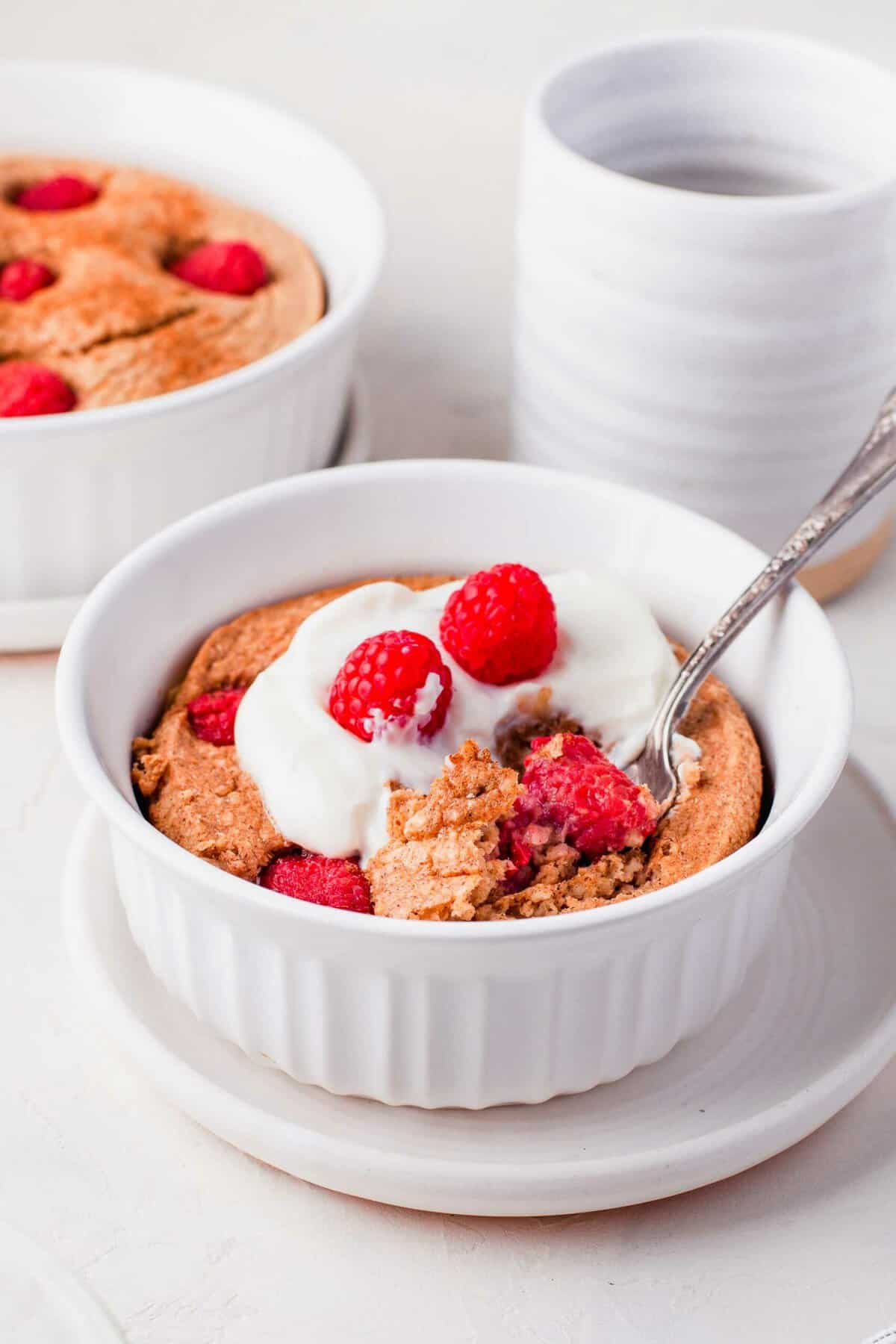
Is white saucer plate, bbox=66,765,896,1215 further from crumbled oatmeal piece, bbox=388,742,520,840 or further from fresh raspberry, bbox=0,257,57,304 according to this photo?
fresh raspberry, bbox=0,257,57,304

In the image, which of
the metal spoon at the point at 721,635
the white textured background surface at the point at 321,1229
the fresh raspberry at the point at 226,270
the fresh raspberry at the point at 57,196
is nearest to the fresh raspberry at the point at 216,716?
the white textured background surface at the point at 321,1229

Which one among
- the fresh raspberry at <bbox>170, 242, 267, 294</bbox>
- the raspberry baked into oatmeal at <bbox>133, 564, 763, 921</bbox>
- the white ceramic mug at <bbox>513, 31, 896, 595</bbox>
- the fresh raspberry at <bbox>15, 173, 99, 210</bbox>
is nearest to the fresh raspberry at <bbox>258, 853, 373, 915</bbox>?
the raspberry baked into oatmeal at <bbox>133, 564, 763, 921</bbox>

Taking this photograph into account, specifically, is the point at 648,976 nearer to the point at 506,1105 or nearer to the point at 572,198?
the point at 506,1105

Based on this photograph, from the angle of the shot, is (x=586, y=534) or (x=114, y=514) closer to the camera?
(x=586, y=534)

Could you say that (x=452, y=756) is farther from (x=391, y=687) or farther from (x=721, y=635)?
(x=721, y=635)

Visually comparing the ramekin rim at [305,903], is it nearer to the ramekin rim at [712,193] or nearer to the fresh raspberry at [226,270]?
the ramekin rim at [712,193]

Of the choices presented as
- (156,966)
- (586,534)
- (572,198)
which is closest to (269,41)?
(572,198)

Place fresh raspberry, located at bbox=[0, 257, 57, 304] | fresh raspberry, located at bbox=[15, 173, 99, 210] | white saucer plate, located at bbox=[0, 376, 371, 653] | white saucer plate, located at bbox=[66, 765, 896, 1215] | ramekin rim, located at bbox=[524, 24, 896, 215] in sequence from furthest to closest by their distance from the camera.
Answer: fresh raspberry, located at bbox=[15, 173, 99, 210], fresh raspberry, located at bbox=[0, 257, 57, 304], white saucer plate, located at bbox=[0, 376, 371, 653], ramekin rim, located at bbox=[524, 24, 896, 215], white saucer plate, located at bbox=[66, 765, 896, 1215]
